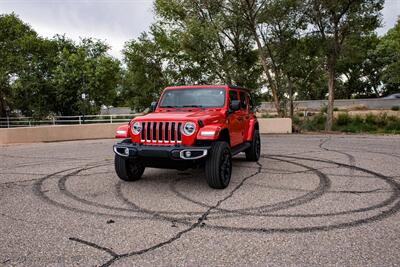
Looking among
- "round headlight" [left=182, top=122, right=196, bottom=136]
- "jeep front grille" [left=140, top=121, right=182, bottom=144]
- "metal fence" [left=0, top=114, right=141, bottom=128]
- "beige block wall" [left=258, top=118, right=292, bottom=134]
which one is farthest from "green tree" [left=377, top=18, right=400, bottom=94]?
"jeep front grille" [left=140, top=121, right=182, bottom=144]

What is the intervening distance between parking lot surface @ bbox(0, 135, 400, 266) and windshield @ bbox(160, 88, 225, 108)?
143cm

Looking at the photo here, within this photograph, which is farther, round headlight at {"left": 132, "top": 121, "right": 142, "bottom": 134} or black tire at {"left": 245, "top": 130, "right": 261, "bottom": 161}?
black tire at {"left": 245, "top": 130, "right": 261, "bottom": 161}

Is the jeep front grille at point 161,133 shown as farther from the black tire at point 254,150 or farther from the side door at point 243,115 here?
the black tire at point 254,150

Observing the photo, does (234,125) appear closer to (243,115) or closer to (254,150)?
(243,115)

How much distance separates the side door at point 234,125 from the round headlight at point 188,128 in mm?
1214

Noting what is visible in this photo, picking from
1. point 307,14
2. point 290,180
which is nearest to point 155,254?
point 290,180

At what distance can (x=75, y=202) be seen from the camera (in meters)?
4.95

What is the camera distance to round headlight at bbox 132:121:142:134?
18.6 feet

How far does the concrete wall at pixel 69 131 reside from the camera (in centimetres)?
1555

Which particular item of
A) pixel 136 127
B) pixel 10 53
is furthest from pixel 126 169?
pixel 10 53

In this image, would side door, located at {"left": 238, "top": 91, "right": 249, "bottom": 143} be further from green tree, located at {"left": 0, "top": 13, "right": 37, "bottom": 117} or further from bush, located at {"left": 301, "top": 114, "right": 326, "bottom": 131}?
green tree, located at {"left": 0, "top": 13, "right": 37, "bottom": 117}

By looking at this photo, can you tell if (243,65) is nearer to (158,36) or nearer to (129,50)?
(158,36)

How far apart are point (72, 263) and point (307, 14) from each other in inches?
736

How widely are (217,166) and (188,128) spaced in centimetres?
77
